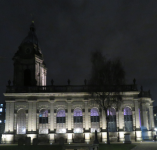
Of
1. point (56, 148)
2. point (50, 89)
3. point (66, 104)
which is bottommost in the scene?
point (56, 148)

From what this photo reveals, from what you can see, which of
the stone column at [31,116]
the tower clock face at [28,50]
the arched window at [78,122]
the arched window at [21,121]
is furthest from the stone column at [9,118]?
the arched window at [78,122]

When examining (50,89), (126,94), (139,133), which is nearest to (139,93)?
(126,94)

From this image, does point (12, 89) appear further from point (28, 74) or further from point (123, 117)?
point (123, 117)

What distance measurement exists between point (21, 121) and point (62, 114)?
795 centimetres

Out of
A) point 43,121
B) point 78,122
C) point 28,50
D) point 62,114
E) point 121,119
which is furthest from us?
point 28,50

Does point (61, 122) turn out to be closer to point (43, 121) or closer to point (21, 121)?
point (43, 121)

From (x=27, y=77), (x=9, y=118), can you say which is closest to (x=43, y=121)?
(x=9, y=118)

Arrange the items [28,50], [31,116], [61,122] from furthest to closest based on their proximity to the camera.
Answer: [28,50] → [61,122] → [31,116]

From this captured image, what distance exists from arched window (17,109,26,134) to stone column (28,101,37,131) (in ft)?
4.56

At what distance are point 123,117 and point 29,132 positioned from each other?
18.1 metres

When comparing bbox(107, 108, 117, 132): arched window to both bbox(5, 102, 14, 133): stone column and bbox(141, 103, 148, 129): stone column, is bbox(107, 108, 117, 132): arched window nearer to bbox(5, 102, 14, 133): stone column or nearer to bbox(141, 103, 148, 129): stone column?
bbox(141, 103, 148, 129): stone column

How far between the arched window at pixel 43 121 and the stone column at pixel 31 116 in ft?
4.01

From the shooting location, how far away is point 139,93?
5038cm

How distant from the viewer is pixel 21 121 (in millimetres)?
45594
